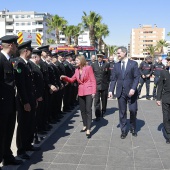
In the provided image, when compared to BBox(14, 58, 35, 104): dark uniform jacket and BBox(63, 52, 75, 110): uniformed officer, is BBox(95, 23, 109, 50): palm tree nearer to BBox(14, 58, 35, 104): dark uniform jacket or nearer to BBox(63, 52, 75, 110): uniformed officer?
BBox(63, 52, 75, 110): uniformed officer

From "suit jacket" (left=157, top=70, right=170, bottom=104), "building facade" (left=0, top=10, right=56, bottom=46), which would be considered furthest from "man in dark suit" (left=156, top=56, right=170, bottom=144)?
"building facade" (left=0, top=10, right=56, bottom=46)

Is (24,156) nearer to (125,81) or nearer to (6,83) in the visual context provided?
(6,83)

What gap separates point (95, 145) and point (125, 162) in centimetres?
114

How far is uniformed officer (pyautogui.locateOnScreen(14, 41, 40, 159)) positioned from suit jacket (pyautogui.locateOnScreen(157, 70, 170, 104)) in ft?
9.47

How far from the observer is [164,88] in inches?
252

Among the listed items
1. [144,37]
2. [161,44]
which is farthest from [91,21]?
[144,37]

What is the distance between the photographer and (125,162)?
510cm

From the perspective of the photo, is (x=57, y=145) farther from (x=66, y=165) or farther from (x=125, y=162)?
(x=125, y=162)

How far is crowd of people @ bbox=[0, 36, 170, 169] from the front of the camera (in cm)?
452

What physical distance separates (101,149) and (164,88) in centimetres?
201

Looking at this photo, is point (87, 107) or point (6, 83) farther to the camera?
point (87, 107)

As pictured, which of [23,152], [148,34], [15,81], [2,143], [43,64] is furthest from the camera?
[148,34]

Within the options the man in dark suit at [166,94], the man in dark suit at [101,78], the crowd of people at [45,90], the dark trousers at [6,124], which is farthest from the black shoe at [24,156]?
the man in dark suit at [101,78]

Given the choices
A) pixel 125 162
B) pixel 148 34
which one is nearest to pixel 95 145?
pixel 125 162
